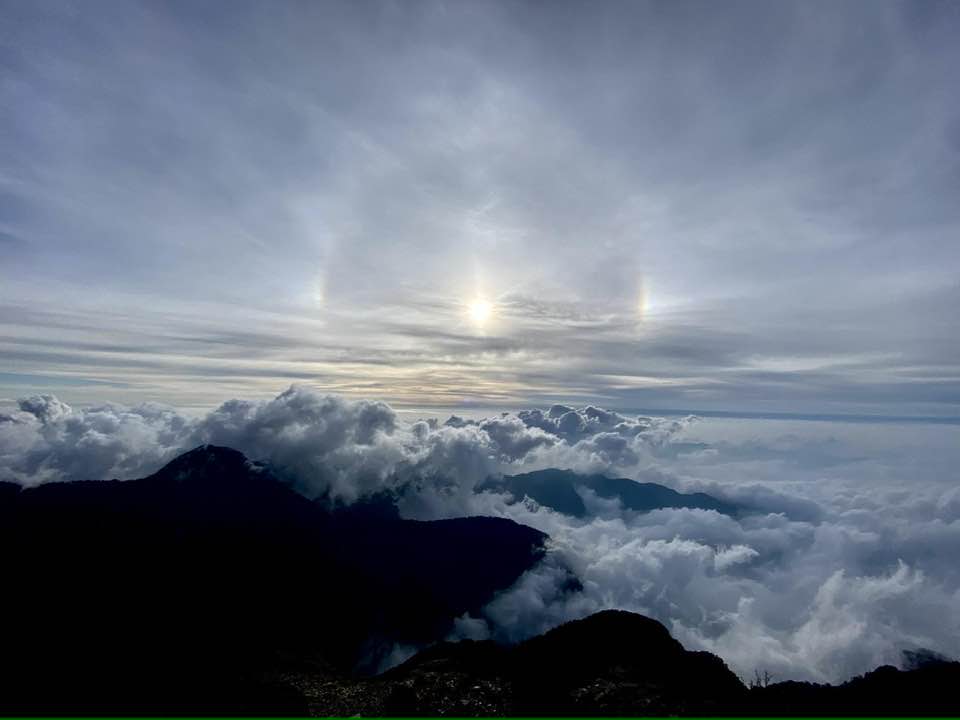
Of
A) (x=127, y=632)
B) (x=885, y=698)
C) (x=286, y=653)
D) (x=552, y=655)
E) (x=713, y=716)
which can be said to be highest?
(x=713, y=716)

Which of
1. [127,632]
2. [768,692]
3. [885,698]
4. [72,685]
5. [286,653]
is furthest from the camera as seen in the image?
[127,632]

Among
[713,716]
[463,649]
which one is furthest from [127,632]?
[713,716]

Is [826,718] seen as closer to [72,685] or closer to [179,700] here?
[179,700]

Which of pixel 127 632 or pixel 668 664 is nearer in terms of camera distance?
pixel 668 664

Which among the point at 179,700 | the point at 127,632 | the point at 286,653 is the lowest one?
the point at 127,632

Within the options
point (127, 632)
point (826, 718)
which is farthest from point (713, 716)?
point (127, 632)

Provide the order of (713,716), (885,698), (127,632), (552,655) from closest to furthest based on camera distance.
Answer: (713,716) → (885,698) → (552,655) → (127,632)

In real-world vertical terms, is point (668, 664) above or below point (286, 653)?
above

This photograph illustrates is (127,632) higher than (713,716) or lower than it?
lower

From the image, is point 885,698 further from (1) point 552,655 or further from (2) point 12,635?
(2) point 12,635
